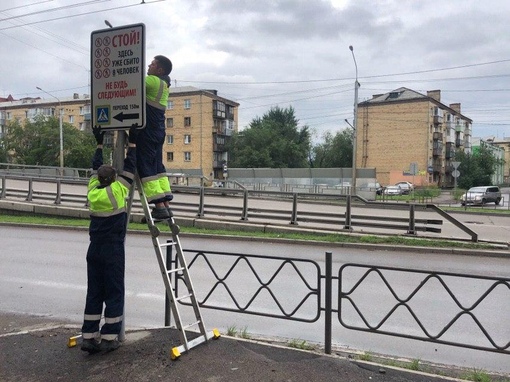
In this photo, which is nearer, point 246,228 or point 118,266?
point 118,266

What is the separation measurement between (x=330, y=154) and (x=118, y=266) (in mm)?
80601

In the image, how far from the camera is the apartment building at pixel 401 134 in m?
70.3

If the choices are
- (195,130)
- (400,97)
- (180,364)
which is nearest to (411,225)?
(180,364)

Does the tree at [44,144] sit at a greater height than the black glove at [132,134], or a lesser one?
greater

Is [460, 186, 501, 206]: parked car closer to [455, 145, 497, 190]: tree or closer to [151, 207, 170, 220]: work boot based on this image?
[455, 145, 497, 190]: tree

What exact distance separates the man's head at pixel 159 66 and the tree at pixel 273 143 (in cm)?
7085

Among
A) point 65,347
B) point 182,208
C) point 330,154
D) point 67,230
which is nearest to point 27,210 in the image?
point 67,230

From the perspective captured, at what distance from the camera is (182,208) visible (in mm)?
18125

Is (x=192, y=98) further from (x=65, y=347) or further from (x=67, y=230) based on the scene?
(x=65, y=347)

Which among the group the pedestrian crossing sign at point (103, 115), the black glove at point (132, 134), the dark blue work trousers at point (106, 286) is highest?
the pedestrian crossing sign at point (103, 115)

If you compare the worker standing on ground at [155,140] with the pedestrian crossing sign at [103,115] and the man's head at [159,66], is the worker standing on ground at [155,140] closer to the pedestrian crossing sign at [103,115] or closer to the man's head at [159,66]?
the man's head at [159,66]

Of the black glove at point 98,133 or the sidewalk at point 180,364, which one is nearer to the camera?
the sidewalk at point 180,364

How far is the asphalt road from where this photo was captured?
5.28 meters

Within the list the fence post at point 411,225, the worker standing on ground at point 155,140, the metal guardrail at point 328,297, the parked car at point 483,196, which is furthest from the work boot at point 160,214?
the parked car at point 483,196
